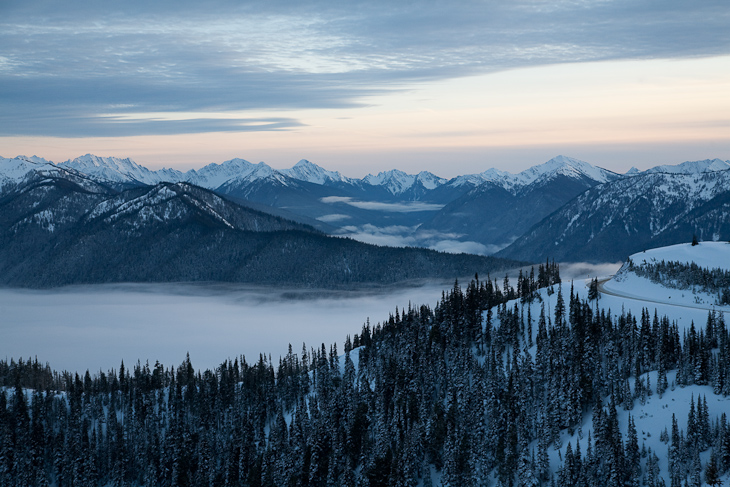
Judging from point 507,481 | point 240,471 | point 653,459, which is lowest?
point 240,471

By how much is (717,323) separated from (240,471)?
443ft

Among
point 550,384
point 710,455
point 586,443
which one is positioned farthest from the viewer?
point 550,384

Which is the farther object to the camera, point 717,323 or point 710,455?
point 717,323

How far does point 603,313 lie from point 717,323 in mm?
30278

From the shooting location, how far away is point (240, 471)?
7475 inches

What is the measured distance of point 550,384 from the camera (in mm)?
170750

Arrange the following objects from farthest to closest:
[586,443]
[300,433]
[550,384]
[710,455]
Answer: [300,433], [550,384], [586,443], [710,455]

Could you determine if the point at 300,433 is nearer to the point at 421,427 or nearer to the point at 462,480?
the point at 421,427

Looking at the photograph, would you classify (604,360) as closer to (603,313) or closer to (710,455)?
(603,313)

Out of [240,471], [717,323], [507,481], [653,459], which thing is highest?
[717,323]

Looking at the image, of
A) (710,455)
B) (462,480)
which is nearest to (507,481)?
(462,480)

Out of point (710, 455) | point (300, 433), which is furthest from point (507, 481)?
point (300, 433)

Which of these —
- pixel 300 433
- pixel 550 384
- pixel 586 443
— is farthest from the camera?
pixel 300 433

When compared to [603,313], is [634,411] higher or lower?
lower
